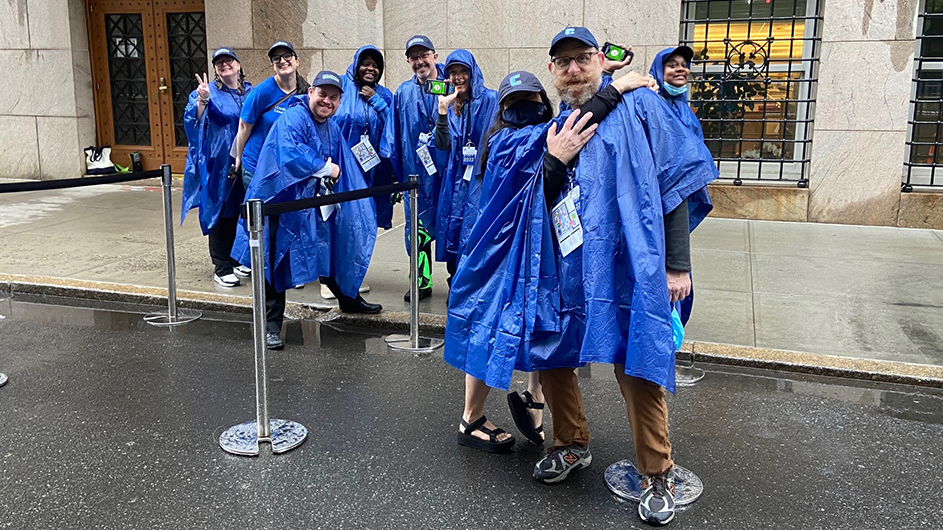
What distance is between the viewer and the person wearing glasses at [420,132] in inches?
228

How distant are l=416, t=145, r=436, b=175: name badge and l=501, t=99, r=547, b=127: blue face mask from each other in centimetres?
259

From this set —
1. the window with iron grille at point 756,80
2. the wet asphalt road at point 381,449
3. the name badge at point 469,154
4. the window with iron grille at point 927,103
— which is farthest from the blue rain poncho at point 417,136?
the window with iron grille at point 927,103

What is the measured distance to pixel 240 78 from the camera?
6.69 meters

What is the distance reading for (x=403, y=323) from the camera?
225 inches

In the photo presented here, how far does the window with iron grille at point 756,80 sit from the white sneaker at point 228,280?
5.40m

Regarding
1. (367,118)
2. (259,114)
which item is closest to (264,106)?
(259,114)

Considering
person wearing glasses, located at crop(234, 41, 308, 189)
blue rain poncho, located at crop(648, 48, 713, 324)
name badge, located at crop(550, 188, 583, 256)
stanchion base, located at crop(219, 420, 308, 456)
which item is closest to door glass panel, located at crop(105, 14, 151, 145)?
person wearing glasses, located at crop(234, 41, 308, 189)

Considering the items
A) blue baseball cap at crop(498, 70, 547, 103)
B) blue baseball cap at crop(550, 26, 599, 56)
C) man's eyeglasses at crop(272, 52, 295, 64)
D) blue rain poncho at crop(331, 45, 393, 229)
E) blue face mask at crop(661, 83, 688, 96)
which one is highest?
man's eyeglasses at crop(272, 52, 295, 64)

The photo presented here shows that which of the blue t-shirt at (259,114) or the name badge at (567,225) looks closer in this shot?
the name badge at (567,225)

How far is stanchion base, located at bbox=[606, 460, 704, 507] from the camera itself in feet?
11.0

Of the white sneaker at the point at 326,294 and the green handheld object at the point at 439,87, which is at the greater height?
the green handheld object at the point at 439,87

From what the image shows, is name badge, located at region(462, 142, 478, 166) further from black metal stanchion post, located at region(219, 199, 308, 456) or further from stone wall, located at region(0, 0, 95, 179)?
stone wall, located at region(0, 0, 95, 179)

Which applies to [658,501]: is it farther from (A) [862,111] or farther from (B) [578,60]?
(A) [862,111]

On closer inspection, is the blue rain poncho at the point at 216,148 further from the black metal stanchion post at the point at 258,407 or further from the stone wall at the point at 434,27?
the stone wall at the point at 434,27
